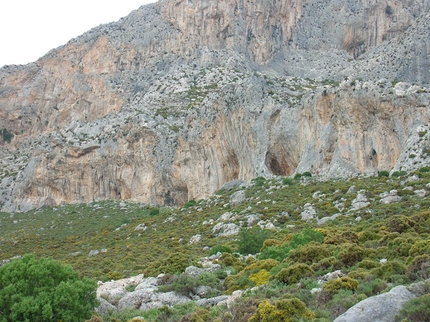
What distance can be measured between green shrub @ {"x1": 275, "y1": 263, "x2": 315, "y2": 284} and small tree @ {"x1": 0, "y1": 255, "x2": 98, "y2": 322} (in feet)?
21.3

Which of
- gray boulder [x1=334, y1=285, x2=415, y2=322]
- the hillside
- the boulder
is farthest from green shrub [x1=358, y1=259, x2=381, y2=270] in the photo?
the boulder

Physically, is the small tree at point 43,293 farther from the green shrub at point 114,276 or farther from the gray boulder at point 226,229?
the gray boulder at point 226,229

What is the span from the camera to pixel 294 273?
18.4m

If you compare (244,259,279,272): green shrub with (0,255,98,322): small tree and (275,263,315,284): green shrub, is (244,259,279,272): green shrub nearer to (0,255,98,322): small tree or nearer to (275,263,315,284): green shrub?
(275,263,315,284): green shrub

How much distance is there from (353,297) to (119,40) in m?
98.7

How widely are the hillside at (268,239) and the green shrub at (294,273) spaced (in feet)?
0.13

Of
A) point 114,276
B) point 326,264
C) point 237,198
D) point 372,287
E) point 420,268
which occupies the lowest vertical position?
point 237,198

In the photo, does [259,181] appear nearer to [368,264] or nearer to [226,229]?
[226,229]

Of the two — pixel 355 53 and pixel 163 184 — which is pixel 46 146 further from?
pixel 355 53

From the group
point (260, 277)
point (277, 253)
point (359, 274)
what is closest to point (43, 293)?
point (260, 277)

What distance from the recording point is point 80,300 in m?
17.7

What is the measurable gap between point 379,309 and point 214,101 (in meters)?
56.1

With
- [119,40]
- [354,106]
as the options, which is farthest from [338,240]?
[119,40]

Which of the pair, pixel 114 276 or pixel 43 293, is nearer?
pixel 43 293
